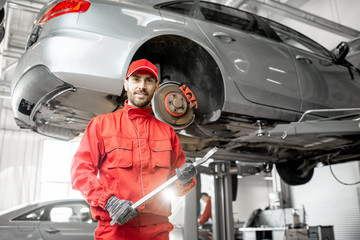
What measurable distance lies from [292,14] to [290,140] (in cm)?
308

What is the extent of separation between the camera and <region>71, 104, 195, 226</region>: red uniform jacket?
1169 millimetres

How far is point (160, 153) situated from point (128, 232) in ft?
1.05

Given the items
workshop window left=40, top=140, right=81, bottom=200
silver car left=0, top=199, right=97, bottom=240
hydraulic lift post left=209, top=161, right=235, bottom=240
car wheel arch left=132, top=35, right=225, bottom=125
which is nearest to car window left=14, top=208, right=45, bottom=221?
silver car left=0, top=199, right=97, bottom=240

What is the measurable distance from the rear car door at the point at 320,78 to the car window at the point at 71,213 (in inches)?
110

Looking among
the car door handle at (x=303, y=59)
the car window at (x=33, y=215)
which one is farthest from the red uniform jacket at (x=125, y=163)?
the car window at (x=33, y=215)

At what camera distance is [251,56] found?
237 centimetres

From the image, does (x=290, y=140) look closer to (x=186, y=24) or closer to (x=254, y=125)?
(x=254, y=125)

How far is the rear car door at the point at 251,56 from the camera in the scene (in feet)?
7.38

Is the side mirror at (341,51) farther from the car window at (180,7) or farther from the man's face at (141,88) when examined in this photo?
the man's face at (141,88)

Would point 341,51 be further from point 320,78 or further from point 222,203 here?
point 222,203

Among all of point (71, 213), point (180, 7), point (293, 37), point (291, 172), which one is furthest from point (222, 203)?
point (180, 7)

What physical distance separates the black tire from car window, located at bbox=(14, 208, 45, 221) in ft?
9.46

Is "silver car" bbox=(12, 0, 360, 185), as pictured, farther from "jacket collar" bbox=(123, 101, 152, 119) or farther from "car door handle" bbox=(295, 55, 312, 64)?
"jacket collar" bbox=(123, 101, 152, 119)

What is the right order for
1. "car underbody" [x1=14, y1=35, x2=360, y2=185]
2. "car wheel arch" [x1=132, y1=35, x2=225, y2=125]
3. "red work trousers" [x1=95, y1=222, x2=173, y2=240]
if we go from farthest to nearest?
1. "car wheel arch" [x1=132, y1=35, x2=225, y2=125]
2. "car underbody" [x1=14, y1=35, x2=360, y2=185]
3. "red work trousers" [x1=95, y1=222, x2=173, y2=240]
